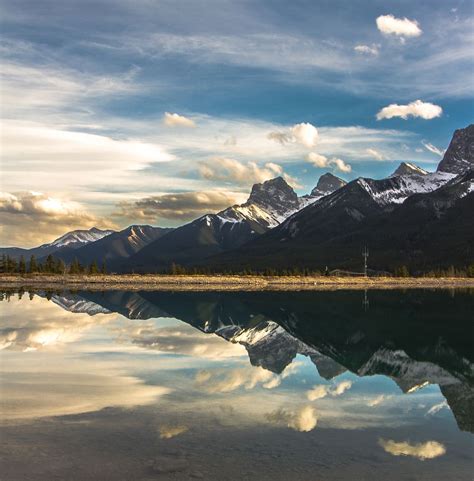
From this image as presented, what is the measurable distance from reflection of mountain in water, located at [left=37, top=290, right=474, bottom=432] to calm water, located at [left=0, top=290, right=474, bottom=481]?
8.9 inches

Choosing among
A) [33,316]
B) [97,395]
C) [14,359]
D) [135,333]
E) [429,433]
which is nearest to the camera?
[429,433]

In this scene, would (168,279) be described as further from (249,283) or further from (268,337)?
(268,337)

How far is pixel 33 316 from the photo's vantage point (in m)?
67.1

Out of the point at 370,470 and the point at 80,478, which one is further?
the point at 370,470

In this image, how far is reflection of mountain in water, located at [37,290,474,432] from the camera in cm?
3588

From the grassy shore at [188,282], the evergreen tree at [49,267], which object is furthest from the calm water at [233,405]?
the evergreen tree at [49,267]

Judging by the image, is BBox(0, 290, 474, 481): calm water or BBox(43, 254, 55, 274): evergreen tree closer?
BBox(0, 290, 474, 481): calm water

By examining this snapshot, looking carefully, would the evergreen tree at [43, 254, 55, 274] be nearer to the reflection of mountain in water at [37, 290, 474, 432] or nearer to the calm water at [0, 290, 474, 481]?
the reflection of mountain in water at [37, 290, 474, 432]

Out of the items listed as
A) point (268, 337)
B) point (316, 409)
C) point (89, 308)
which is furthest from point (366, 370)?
point (89, 308)

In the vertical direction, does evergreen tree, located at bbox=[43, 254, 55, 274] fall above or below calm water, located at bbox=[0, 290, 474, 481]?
above

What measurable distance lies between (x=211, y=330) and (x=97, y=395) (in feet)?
112

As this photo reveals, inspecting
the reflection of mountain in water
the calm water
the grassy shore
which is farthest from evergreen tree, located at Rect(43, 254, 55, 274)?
the calm water

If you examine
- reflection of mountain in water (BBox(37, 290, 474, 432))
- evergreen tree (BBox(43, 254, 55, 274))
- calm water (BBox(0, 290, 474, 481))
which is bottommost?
reflection of mountain in water (BBox(37, 290, 474, 432))

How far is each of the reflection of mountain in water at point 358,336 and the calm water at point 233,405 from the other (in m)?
0.23
